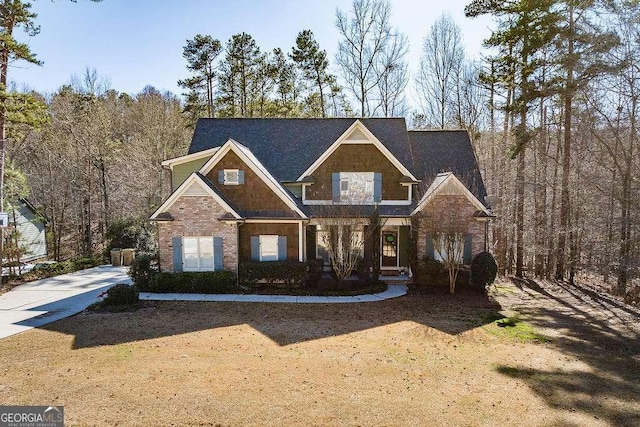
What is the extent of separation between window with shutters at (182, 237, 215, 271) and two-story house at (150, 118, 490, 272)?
0.05 metres

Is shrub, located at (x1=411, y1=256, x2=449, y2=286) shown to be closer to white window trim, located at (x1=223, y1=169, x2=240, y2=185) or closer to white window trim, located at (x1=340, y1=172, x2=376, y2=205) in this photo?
white window trim, located at (x1=340, y1=172, x2=376, y2=205)

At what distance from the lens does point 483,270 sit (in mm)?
16859

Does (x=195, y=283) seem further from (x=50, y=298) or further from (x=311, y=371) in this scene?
(x=311, y=371)

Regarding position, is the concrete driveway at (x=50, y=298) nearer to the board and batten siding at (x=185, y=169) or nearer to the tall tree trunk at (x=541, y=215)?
the board and batten siding at (x=185, y=169)

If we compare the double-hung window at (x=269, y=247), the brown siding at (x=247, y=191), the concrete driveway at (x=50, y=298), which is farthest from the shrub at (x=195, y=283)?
the brown siding at (x=247, y=191)

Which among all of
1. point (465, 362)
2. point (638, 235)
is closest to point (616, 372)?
point (465, 362)

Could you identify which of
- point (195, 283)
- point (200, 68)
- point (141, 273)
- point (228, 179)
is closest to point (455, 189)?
point (228, 179)

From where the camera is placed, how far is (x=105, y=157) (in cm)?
2641

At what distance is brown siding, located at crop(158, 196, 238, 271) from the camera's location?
17125 millimetres

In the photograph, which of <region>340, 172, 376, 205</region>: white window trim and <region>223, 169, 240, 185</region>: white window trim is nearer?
<region>223, 169, 240, 185</region>: white window trim

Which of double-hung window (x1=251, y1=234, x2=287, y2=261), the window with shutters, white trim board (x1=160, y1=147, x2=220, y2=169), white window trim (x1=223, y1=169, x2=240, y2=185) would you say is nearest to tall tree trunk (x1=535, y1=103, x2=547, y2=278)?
double-hung window (x1=251, y1=234, x2=287, y2=261)

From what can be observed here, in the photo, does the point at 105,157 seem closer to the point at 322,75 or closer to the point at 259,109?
the point at 259,109

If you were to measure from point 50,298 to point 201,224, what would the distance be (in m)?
6.55

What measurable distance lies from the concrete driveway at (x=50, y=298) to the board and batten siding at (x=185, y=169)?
5.93 metres
